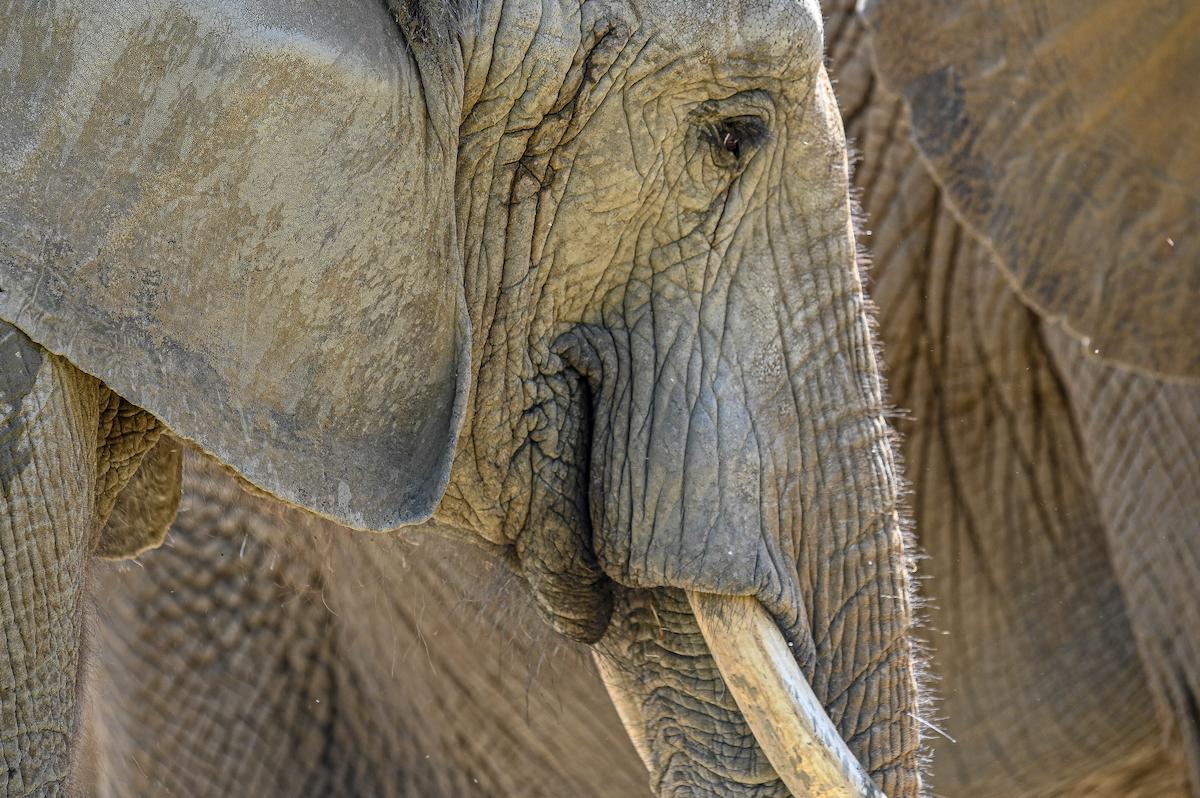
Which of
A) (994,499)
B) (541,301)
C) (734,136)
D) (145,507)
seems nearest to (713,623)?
(541,301)

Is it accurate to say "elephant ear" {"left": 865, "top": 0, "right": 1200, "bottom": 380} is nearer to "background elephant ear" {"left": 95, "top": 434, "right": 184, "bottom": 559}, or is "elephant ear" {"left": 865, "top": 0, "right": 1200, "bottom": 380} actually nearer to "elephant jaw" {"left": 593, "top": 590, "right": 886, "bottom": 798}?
"elephant jaw" {"left": 593, "top": 590, "right": 886, "bottom": 798}

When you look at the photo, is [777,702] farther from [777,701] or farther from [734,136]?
[734,136]

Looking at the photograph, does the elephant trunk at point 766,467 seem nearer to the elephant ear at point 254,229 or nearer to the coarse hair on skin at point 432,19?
the elephant ear at point 254,229

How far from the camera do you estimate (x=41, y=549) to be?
1.44m

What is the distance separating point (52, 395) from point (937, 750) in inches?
91.3

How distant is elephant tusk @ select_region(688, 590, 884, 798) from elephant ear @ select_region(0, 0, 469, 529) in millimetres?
324

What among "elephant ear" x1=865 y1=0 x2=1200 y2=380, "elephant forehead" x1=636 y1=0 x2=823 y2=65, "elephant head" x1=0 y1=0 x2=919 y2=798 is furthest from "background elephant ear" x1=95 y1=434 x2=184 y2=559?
"elephant ear" x1=865 y1=0 x2=1200 y2=380

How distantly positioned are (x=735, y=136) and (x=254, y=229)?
A: 19.9 inches

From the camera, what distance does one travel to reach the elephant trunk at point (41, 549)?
1.39 m

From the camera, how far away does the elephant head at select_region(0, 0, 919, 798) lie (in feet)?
4.70

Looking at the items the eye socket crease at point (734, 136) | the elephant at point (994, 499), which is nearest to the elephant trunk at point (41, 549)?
the eye socket crease at point (734, 136)

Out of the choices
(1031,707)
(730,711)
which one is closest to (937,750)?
(1031,707)

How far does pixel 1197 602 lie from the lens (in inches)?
121

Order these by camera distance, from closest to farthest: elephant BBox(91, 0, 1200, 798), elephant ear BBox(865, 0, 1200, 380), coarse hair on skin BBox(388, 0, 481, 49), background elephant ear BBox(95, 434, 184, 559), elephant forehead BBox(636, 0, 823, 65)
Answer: coarse hair on skin BBox(388, 0, 481, 49) → elephant forehead BBox(636, 0, 823, 65) → background elephant ear BBox(95, 434, 184, 559) → elephant ear BBox(865, 0, 1200, 380) → elephant BBox(91, 0, 1200, 798)
